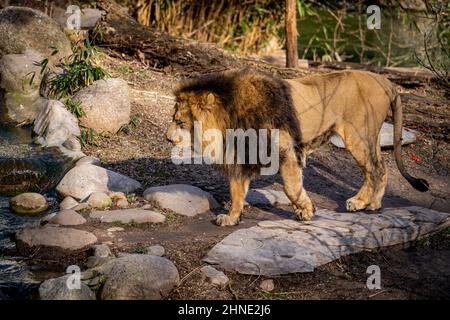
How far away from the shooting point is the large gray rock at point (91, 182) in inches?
294

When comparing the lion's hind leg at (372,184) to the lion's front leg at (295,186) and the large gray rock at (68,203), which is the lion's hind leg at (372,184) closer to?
the lion's front leg at (295,186)

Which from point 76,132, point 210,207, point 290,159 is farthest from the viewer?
point 76,132

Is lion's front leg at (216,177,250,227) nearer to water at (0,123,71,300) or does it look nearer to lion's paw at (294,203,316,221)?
lion's paw at (294,203,316,221)

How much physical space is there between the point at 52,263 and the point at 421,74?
7981 millimetres

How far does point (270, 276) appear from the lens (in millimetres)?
5672

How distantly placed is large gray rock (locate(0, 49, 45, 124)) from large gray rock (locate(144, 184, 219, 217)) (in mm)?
3384

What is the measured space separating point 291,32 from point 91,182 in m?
5.34

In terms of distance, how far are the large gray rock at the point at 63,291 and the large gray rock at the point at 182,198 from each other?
1845 millimetres

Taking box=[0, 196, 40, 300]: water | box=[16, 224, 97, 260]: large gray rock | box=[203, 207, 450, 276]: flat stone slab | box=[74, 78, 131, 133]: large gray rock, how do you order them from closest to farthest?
box=[0, 196, 40, 300]: water
box=[203, 207, 450, 276]: flat stone slab
box=[16, 224, 97, 260]: large gray rock
box=[74, 78, 131, 133]: large gray rock

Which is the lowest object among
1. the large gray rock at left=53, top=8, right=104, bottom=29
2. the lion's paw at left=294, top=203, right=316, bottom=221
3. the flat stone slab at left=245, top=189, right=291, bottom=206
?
the flat stone slab at left=245, top=189, right=291, bottom=206

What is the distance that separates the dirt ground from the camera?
553 cm

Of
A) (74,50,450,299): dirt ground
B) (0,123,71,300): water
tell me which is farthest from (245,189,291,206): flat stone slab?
(0,123,71,300): water
